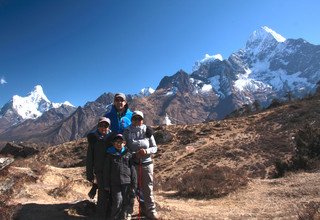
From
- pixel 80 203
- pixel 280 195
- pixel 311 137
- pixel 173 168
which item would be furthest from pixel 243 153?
pixel 80 203

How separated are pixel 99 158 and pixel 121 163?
2.06 feet

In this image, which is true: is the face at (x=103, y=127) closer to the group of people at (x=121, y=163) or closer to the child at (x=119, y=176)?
the group of people at (x=121, y=163)

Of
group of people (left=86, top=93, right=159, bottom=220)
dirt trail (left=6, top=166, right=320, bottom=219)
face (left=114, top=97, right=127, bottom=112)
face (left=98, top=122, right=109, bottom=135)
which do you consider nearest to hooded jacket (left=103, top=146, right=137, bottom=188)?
group of people (left=86, top=93, right=159, bottom=220)

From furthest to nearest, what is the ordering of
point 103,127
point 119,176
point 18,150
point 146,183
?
point 18,150 → point 103,127 → point 146,183 → point 119,176

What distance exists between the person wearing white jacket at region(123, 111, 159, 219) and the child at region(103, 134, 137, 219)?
21 cm

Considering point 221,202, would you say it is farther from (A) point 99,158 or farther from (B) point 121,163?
(A) point 99,158

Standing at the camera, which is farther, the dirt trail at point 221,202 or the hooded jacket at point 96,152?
the dirt trail at point 221,202

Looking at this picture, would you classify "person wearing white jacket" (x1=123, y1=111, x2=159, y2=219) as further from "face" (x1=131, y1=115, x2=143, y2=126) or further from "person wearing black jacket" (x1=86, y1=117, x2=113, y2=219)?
"person wearing black jacket" (x1=86, y1=117, x2=113, y2=219)

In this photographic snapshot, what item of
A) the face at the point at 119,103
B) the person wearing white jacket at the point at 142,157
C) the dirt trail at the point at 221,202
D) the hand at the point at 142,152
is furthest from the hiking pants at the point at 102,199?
the face at the point at 119,103

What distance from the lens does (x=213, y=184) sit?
13.5 metres

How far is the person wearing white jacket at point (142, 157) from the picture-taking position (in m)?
9.04


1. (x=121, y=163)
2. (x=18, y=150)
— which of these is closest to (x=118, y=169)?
(x=121, y=163)

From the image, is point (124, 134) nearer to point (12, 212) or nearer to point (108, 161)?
point (108, 161)

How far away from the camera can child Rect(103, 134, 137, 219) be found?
8.60m
